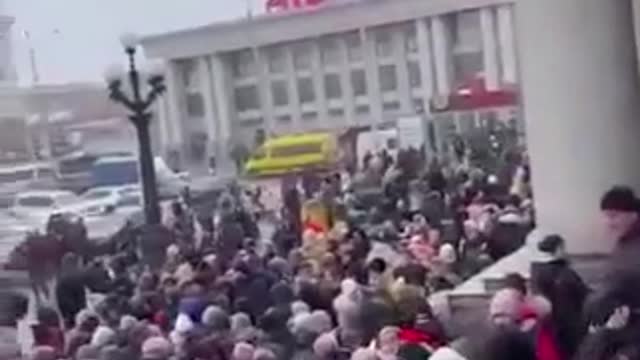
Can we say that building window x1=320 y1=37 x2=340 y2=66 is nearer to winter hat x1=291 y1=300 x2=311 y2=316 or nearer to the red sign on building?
the red sign on building

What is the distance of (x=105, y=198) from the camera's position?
6.26m

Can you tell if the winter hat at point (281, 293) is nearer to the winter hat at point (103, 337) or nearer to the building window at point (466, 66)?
the winter hat at point (103, 337)

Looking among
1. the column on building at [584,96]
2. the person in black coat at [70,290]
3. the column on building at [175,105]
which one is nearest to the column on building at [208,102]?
the column on building at [175,105]

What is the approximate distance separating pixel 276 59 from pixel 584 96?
4206 millimetres

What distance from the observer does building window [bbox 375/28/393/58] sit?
29.3ft

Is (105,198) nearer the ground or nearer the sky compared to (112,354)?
nearer the sky

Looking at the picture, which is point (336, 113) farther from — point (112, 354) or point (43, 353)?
point (112, 354)

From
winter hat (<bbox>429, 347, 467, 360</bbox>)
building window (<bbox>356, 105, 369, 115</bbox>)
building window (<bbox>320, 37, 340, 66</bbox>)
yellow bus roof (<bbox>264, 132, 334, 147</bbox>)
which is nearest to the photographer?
winter hat (<bbox>429, 347, 467, 360</bbox>)

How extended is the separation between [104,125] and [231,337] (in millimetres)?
3161

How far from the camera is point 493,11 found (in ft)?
28.1

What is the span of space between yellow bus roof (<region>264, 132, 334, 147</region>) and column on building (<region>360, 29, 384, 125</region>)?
1.59 ft

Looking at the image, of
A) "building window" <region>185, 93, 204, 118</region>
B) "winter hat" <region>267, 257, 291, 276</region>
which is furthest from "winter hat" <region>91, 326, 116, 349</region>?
"building window" <region>185, 93, 204, 118</region>

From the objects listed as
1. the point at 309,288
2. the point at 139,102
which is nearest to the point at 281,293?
the point at 309,288

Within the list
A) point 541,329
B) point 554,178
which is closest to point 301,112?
point 554,178
